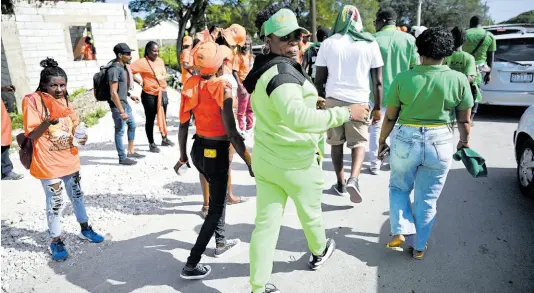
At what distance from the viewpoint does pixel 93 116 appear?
949 cm

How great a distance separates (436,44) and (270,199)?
1.69 m

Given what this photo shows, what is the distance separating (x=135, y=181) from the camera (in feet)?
17.6

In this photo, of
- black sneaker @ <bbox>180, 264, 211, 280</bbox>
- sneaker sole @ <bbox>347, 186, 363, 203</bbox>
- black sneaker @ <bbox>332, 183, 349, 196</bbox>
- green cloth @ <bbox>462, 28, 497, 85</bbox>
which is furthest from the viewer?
green cloth @ <bbox>462, 28, 497, 85</bbox>

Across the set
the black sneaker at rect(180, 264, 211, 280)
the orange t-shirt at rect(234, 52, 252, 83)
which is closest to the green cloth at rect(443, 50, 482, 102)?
the orange t-shirt at rect(234, 52, 252, 83)

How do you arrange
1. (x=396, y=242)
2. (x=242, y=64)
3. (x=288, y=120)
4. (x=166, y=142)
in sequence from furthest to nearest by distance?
(x=242, y=64) < (x=166, y=142) < (x=396, y=242) < (x=288, y=120)

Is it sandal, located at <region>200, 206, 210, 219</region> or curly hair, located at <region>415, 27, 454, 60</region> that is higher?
curly hair, located at <region>415, 27, 454, 60</region>

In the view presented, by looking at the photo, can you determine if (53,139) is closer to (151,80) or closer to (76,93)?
(151,80)

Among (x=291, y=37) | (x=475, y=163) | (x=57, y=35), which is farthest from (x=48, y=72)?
(x=57, y=35)

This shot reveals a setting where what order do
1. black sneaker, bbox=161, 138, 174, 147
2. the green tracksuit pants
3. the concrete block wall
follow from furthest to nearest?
the concrete block wall < black sneaker, bbox=161, 138, 174, 147 < the green tracksuit pants

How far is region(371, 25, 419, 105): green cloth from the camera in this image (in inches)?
188

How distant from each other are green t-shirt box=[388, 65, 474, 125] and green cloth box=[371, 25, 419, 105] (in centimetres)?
192

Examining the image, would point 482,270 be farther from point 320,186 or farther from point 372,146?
point 372,146

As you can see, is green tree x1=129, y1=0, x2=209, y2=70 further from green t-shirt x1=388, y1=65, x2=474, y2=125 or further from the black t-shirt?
green t-shirt x1=388, y1=65, x2=474, y2=125

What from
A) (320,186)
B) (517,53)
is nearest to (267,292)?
(320,186)
